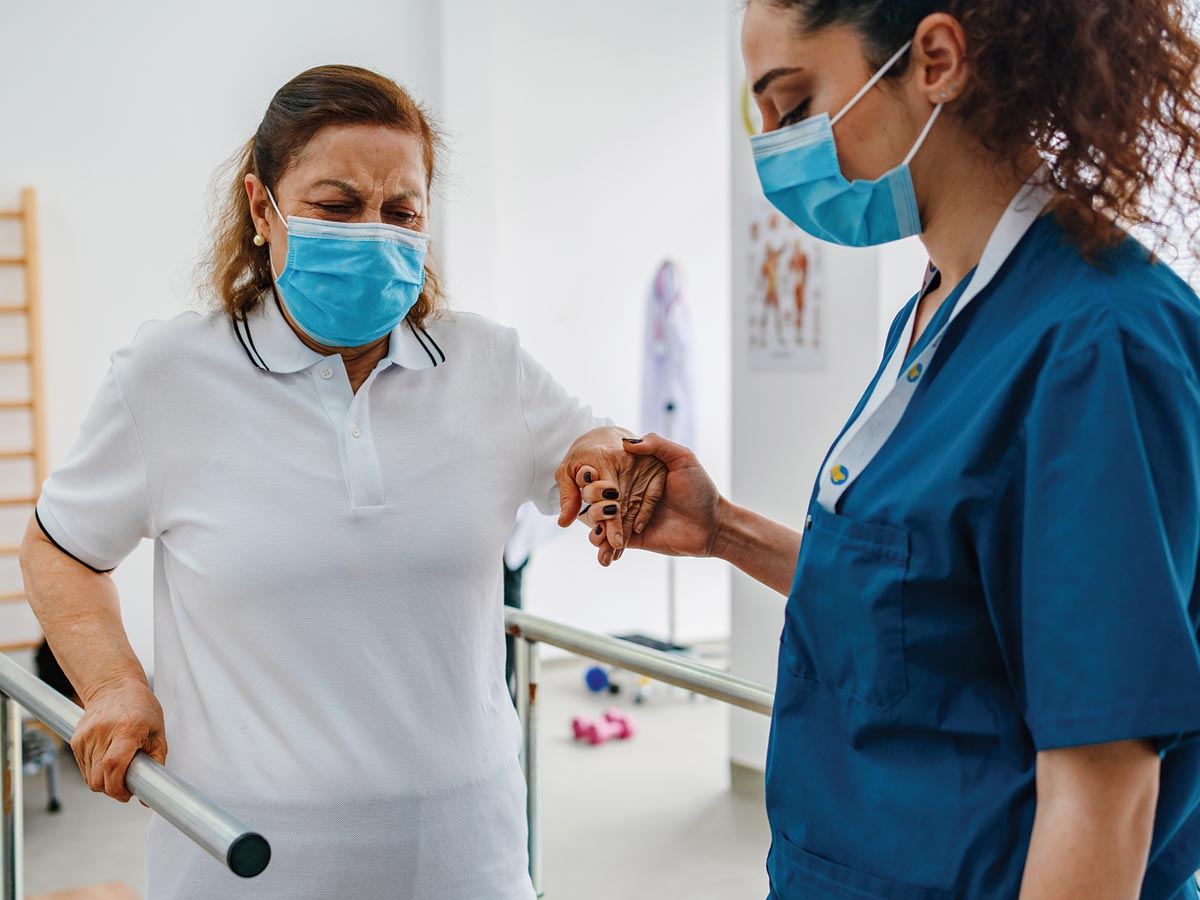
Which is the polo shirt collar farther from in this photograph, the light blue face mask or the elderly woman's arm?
the light blue face mask

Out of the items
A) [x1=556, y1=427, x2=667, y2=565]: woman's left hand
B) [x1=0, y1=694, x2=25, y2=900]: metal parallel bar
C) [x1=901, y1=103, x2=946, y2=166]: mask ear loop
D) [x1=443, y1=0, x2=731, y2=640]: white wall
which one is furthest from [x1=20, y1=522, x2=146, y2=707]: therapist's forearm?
[x1=443, y1=0, x2=731, y2=640]: white wall

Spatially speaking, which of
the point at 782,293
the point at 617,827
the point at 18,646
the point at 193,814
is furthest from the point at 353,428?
the point at 18,646

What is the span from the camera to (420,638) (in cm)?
143

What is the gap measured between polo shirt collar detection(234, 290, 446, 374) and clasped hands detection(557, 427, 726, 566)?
0.24 metres

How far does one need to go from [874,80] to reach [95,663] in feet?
3.55

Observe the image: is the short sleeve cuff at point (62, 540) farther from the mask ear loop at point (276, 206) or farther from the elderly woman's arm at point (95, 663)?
the mask ear loop at point (276, 206)

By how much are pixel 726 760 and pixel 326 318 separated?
3.55 m

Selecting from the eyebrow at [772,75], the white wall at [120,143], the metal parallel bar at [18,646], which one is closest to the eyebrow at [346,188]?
the eyebrow at [772,75]

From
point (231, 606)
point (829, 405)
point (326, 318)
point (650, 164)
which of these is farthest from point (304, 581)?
point (650, 164)

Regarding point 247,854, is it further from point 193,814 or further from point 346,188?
point 346,188

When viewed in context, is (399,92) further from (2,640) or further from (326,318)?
(2,640)

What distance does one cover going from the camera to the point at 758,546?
4.62ft

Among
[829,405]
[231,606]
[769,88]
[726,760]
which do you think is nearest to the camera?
[769,88]

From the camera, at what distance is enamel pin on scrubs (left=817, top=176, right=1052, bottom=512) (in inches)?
35.9
